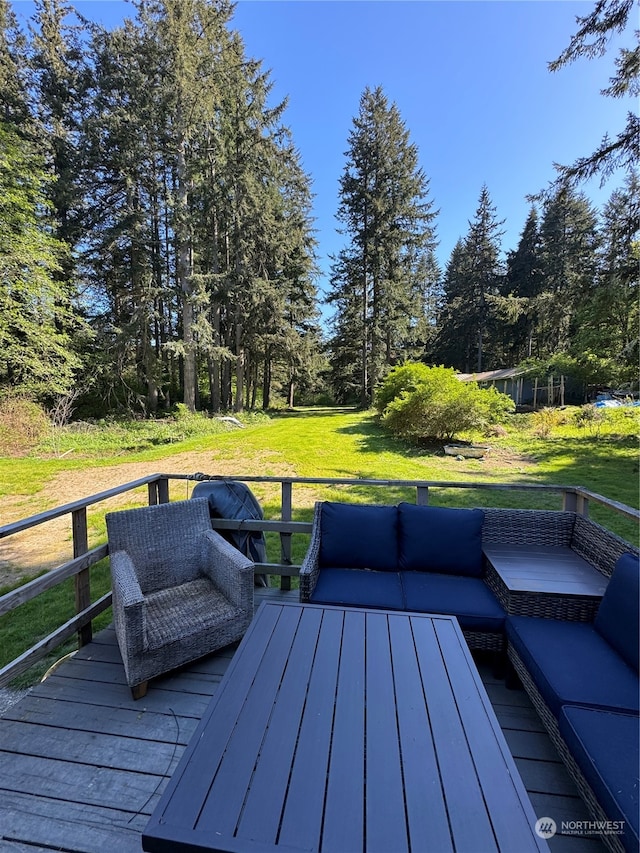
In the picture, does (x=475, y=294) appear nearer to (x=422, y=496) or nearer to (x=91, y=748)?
(x=422, y=496)

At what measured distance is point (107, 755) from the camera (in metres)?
1.59

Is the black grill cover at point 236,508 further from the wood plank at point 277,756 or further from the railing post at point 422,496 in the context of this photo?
the wood plank at point 277,756

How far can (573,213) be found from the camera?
24156 millimetres

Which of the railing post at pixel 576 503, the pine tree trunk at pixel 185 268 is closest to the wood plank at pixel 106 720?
the railing post at pixel 576 503

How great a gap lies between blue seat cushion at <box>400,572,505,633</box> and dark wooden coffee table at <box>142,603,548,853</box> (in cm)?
64

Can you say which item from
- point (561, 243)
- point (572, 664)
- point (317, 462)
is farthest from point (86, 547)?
point (561, 243)

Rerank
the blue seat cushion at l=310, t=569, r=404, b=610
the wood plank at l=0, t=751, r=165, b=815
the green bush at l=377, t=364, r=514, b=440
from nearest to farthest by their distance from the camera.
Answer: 1. the wood plank at l=0, t=751, r=165, b=815
2. the blue seat cushion at l=310, t=569, r=404, b=610
3. the green bush at l=377, t=364, r=514, b=440

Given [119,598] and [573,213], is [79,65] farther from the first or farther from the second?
[573,213]

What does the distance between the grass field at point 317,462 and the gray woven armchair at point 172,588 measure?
719 millimetres

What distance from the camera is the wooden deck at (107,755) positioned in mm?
1316

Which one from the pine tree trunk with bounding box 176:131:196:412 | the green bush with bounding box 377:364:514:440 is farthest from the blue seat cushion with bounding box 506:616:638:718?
the pine tree trunk with bounding box 176:131:196:412

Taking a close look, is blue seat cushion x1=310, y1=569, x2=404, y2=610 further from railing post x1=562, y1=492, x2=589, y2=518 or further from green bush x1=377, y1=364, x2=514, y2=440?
green bush x1=377, y1=364, x2=514, y2=440

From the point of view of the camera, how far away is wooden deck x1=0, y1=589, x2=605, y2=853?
1.32 m

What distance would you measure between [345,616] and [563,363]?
19102 millimetres
